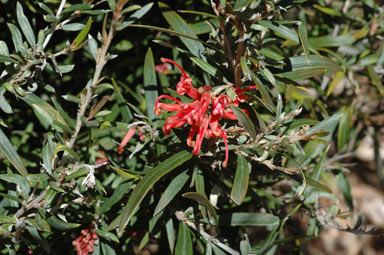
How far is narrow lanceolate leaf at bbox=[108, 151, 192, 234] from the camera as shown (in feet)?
2.92

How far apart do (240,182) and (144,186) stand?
19 centimetres

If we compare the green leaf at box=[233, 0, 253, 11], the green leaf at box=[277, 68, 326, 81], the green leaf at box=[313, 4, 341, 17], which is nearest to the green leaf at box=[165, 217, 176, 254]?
the green leaf at box=[277, 68, 326, 81]

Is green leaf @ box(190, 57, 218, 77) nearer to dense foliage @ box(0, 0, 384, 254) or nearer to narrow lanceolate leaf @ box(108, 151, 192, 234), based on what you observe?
dense foliage @ box(0, 0, 384, 254)

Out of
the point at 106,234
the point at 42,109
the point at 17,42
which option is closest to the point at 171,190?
the point at 106,234

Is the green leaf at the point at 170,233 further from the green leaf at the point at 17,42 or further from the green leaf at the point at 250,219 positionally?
the green leaf at the point at 17,42

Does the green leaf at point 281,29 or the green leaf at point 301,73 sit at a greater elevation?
the green leaf at point 281,29

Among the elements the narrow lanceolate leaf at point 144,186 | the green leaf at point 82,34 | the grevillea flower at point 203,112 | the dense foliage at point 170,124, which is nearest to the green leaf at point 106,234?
the dense foliage at point 170,124

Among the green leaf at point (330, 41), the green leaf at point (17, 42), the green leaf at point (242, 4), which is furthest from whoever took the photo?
the green leaf at point (330, 41)

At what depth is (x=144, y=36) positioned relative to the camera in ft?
4.97

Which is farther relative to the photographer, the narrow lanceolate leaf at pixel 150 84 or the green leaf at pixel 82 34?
the narrow lanceolate leaf at pixel 150 84

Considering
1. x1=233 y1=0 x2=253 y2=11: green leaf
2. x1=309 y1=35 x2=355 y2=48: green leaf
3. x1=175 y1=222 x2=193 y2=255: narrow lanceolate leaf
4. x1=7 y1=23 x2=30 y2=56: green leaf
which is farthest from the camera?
x1=309 y1=35 x2=355 y2=48: green leaf

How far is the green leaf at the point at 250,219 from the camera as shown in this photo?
113cm

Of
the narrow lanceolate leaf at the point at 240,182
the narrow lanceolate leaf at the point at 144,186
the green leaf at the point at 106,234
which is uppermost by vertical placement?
the narrow lanceolate leaf at the point at 144,186

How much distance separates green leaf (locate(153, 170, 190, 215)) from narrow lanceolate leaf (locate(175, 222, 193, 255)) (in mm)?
151
